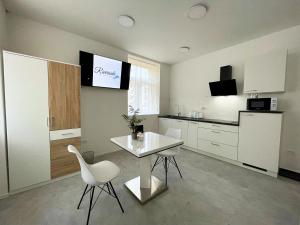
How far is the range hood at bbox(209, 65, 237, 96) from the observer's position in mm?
3173

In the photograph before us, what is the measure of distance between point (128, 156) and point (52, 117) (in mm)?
1897

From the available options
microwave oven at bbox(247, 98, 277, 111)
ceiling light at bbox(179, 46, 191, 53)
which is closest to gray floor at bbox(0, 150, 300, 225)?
microwave oven at bbox(247, 98, 277, 111)

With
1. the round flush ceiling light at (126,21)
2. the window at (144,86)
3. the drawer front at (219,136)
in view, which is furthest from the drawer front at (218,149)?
the round flush ceiling light at (126,21)

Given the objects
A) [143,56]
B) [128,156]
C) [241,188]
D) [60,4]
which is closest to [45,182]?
[128,156]

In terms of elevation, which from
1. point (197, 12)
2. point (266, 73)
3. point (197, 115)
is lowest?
point (197, 115)

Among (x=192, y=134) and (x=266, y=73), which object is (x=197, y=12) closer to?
(x=266, y=73)

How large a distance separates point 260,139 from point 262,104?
712mm

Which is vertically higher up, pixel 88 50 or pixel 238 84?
pixel 88 50

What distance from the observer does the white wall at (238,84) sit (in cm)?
251

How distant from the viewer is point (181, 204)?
5.74 feet

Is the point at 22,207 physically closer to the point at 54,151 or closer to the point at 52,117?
the point at 54,151

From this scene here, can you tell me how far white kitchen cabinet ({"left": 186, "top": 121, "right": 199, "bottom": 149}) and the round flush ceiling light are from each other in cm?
273

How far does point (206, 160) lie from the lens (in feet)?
10.4

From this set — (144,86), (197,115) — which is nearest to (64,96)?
(144,86)
